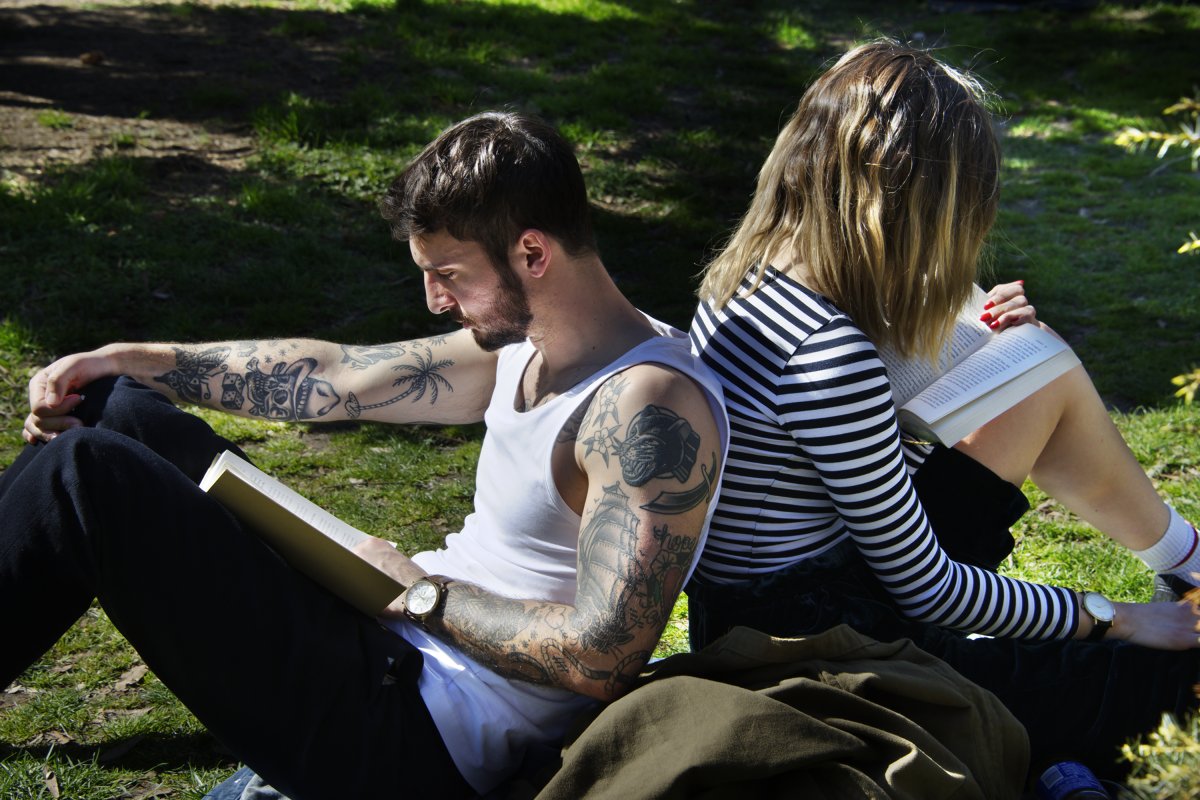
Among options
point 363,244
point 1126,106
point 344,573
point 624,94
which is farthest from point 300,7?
point 344,573

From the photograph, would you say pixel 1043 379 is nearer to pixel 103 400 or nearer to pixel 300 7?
pixel 103 400

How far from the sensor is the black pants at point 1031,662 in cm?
224

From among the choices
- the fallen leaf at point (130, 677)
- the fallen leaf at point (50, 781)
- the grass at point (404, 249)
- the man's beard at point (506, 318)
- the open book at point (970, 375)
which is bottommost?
the fallen leaf at point (130, 677)

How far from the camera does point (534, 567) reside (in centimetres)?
219

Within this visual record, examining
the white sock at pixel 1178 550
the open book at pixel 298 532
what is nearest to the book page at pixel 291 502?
the open book at pixel 298 532

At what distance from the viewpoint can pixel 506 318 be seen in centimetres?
229

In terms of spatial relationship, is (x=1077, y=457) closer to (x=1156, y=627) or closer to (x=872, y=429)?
(x=1156, y=627)

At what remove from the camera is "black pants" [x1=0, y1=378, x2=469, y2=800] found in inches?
76.9

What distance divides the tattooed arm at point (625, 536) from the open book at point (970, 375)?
52 centimetres

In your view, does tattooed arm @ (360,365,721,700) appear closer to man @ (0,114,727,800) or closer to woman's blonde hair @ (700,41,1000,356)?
man @ (0,114,727,800)

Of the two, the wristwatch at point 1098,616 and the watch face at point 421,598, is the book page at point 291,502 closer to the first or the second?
the watch face at point 421,598

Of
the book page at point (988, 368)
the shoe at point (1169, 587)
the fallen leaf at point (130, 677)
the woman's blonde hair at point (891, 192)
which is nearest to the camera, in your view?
the woman's blonde hair at point (891, 192)

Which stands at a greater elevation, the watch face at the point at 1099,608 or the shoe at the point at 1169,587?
the watch face at the point at 1099,608

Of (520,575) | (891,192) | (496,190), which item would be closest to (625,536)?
(520,575)
